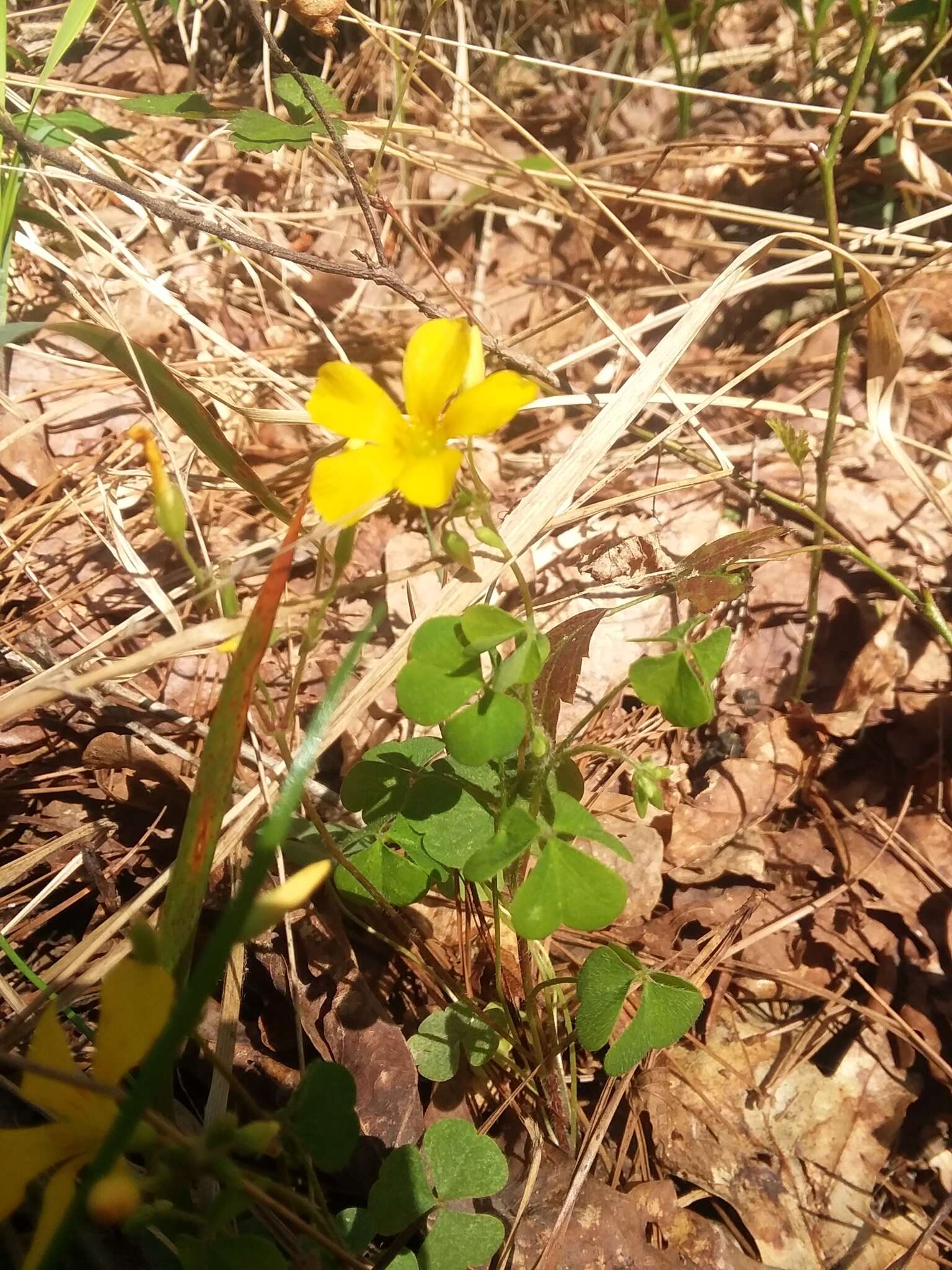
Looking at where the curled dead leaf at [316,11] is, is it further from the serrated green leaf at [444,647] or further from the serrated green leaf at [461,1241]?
the serrated green leaf at [461,1241]

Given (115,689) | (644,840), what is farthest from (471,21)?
(644,840)

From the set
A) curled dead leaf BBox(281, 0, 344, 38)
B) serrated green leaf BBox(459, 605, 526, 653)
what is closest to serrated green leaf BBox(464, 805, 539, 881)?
serrated green leaf BBox(459, 605, 526, 653)

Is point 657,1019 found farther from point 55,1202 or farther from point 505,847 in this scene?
point 55,1202

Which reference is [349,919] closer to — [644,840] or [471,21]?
[644,840]

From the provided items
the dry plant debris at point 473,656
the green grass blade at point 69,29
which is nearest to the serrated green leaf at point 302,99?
the dry plant debris at point 473,656

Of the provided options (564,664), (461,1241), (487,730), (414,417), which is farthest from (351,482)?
(461,1241)
